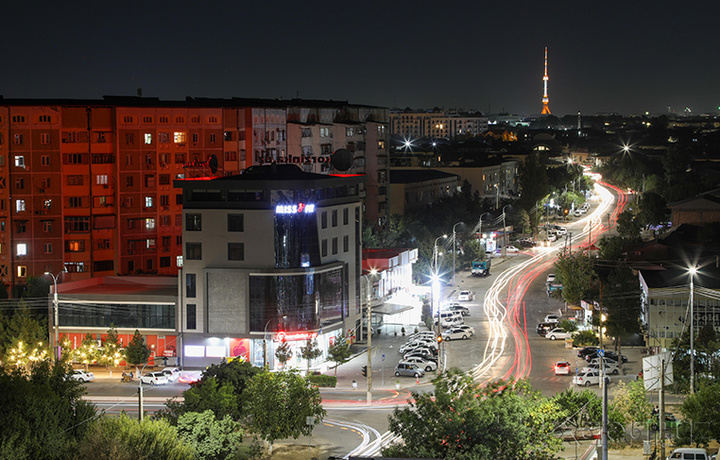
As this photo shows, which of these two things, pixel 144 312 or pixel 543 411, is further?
pixel 144 312

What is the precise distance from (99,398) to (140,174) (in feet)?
103

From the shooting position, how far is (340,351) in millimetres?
54094

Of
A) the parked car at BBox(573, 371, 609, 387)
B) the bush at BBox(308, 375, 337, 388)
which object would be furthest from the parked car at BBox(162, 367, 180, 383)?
the parked car at BBox(573, 371, 609, 387)

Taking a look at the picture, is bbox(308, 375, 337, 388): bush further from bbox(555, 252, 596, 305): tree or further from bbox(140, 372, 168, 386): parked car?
bbox(555, 252, 596, 305): tree

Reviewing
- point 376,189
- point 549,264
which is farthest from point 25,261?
point 549,264

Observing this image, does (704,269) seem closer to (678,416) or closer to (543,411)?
(678,416)

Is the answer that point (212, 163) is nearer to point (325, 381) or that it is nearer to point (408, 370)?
point (325, 381)

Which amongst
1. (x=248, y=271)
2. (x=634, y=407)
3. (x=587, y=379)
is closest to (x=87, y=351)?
(x=248, y=271)

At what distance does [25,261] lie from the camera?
244 feet

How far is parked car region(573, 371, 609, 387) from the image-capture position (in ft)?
164

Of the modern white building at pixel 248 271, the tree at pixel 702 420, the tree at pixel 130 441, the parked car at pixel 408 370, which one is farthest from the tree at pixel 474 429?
the modern white building at pixel 248 271

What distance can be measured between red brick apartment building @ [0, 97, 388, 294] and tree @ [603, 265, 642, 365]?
2782 cm

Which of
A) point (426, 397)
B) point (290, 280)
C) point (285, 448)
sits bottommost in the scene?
point (285, 448)

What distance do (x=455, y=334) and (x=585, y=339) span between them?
8.38m
